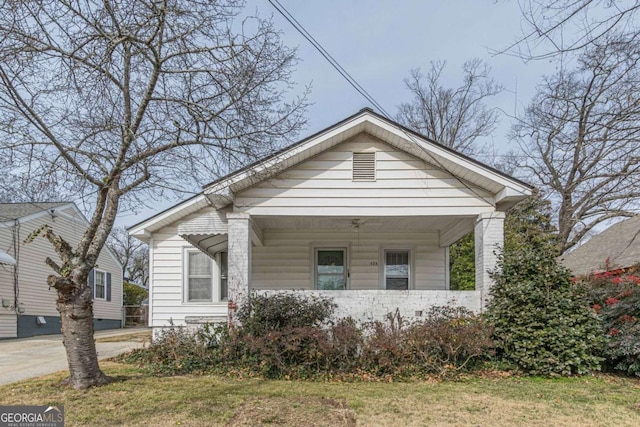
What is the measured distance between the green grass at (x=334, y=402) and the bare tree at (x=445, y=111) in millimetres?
20215

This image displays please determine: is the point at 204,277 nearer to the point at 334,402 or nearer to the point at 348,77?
the point at 348,77

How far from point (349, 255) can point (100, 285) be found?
16756 mm

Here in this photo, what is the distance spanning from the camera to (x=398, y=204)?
9.36m

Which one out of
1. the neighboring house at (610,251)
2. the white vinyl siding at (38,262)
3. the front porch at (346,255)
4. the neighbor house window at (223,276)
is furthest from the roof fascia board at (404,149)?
the white vinyl siding at (38,262)

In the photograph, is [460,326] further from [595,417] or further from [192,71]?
[192,71]

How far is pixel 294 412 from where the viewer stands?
18.5ft

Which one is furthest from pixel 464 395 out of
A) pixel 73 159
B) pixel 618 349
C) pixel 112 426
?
pixel 73 159

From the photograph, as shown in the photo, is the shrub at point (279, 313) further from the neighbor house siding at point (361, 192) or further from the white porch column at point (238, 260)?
the neighbor house siding at point (361, 192)

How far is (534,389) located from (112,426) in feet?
19.5

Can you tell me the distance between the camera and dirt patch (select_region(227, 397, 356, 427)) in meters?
5.30

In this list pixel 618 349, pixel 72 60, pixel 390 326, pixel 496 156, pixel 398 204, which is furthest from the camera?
pixel 496 156

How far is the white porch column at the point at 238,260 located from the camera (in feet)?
29.1

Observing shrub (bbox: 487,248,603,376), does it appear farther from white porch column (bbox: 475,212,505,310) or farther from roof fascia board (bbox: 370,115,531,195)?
roof fascia board (bbox: 370,115,531,195)

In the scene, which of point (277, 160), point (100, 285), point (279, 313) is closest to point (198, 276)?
point (279, 313)
